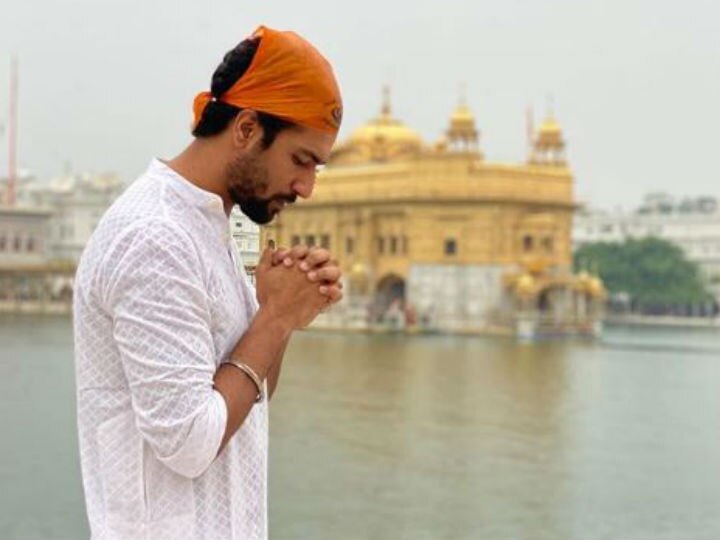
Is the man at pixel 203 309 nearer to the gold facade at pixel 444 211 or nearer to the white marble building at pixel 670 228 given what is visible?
the gold facade at pixel 444 211

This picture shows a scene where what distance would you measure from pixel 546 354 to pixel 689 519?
16900 mm

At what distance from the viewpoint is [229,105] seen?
1300 millimetres

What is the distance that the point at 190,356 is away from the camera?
47.6 inches

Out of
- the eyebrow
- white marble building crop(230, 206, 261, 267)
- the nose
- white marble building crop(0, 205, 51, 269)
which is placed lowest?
white marble building crop(230, 206, 261, 267)

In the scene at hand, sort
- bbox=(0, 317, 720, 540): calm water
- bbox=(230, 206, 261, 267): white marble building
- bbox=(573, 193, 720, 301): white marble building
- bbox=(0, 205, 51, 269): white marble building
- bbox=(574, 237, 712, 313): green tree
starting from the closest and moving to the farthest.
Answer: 1. bbox=(230, 206, 261, 267): white marble building
2. bbox=(0, 317, 720, 540): calm water
3. bbox=(574, 237, 712, 313): green tree
4. bbox=(0, 205, 51, 269): white marble building
5. bbox=(573, 193, 720, 301): white marble building

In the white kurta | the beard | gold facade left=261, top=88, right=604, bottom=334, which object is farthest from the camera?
gold facade left=261, top=88, right=604, bottom=334

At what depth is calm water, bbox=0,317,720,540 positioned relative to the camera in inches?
244

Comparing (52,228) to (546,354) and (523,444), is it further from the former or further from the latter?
(523,444)

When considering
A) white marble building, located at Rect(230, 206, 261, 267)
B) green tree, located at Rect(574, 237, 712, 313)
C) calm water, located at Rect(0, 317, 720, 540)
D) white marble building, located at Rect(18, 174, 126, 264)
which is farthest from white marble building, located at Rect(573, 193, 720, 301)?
white marble building, located at Rect(230, 206, 261, 267)

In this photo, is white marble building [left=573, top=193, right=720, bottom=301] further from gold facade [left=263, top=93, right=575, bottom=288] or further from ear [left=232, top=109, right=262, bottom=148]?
ear [left=232, top=109, right=262, bottom=148]

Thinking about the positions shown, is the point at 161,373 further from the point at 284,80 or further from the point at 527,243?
the point at 527,243

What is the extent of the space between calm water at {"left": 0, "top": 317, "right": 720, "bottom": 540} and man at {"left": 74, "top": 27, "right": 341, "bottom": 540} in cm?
440

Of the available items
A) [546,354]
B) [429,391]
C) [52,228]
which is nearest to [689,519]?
[429,391]

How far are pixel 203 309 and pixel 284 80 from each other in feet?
0.68
